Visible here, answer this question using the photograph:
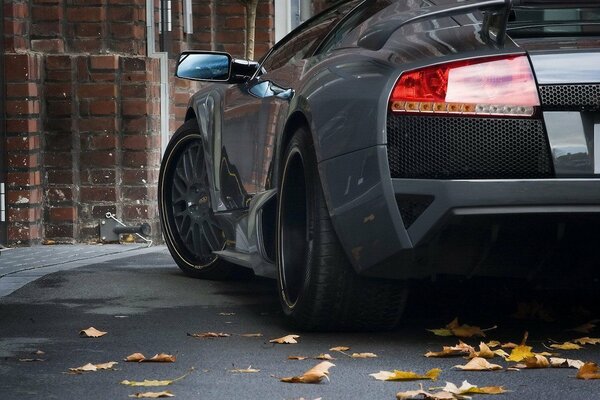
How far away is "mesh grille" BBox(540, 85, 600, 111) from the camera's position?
15.5ft

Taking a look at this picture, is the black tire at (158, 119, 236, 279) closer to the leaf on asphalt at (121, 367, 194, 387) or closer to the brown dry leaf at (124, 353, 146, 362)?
the brown dry leaf at (124, 353, 146, 362)

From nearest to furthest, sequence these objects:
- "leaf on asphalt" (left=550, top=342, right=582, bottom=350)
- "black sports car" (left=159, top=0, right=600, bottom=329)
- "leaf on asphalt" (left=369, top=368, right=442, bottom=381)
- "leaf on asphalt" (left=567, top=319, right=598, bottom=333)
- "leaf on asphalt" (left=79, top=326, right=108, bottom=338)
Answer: "leaf on asphalt" (left=369, top=368, right=442, bottom=381) < "black sports car" (left=159, top=0, right=600, bottom=329) < "leaf on asphalt" (left=550, top=342, right=582, bottom=350) < "leaf on asphalt" (left=567, top=319, right=598, bottom=333) < "leaf on asphalt" (left=79, top=326, right=108, bottom=338)

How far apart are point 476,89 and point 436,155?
24cm

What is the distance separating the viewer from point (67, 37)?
1086 centimetres

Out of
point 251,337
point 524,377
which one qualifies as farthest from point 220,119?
point 524,377

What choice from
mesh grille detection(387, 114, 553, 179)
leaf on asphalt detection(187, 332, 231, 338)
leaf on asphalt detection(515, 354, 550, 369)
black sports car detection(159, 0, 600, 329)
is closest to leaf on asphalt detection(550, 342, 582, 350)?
black sports car detection(159, 0, 600, 329)

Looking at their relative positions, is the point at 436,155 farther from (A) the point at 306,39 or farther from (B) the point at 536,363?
(A) the point at 306,39

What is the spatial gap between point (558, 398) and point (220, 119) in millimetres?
3376

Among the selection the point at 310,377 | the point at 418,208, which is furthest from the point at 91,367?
the point at 418,208

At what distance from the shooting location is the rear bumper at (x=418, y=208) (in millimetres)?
4691

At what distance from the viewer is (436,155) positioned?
15.7 feet

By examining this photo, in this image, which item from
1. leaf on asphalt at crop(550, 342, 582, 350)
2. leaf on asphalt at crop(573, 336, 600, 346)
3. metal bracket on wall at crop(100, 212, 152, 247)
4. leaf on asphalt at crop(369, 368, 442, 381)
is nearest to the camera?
leaf on asphalt at crop(369, 368, 442, 381)

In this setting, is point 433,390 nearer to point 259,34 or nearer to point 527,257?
point 527,257

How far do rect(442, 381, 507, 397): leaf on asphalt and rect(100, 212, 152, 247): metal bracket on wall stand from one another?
683 centimetres
